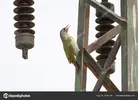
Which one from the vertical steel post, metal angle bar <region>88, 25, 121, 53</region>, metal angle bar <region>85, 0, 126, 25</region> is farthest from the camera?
metal angle bar <region>88, 25, 121, 53</region>

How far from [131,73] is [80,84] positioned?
29.9 inches

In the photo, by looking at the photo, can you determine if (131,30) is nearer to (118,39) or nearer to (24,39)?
(118,39)

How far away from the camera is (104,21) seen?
12.2m

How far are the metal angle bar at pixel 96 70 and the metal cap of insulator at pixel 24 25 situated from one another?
0.72 m

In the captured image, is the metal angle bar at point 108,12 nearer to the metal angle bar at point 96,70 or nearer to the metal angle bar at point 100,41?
the metal angle bar at point 100,41

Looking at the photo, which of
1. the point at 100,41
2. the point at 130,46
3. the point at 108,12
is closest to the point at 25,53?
the point at 100,41

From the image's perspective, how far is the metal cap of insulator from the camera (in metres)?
11.2

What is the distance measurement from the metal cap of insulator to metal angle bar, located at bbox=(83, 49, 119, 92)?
72cm

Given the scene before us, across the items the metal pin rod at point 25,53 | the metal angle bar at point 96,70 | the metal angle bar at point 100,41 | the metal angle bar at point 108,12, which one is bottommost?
the metal angle bar at point 96,70

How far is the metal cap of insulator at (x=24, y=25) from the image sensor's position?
1117cm

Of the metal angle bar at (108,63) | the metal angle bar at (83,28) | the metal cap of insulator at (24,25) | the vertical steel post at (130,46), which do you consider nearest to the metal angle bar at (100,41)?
the metal angle bar at (83,28)

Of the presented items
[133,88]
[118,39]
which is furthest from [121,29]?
[133,88]

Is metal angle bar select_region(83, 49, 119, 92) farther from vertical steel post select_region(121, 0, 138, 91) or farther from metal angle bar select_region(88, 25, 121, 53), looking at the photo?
vertical steel post select_region(121, 0, 138, 91)

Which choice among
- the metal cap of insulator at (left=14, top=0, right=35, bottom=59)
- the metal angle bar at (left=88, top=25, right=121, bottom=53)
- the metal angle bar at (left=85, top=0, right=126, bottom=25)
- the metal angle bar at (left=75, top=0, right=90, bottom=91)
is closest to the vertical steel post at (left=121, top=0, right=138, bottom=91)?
the metal angle bar at (left=85, top=0, right=126, bottom=25)
